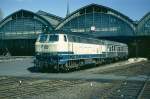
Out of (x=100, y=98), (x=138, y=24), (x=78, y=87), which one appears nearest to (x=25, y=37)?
(x=138, y=24)

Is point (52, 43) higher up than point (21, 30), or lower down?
lower down

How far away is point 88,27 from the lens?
6900 cm

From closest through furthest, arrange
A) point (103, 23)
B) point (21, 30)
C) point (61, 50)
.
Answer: point (61, 50)
point (103, 23)
point (21, 30)

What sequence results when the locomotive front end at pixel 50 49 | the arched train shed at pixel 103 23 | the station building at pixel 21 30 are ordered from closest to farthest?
the locomotive front end at pixel 50 49, the arched train shed at pixel 103 23, the station building at pixel 21 30

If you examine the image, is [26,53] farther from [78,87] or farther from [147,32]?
[78,87]

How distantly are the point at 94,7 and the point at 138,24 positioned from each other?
962 cm

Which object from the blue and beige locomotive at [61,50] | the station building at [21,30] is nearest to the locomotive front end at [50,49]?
the blue and beige locomotive at [61,50]

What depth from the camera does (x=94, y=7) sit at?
69.4 m

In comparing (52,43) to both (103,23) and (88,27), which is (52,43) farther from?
(88,27)

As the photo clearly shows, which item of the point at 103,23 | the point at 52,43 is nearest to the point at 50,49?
the point at 52,43

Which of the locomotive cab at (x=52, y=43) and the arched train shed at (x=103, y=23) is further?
the arched train shed at (x=103, y=23)

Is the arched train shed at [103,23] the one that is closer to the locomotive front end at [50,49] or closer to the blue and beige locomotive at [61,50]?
the blue and beige locomotive at [61,50]

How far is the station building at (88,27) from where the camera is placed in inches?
2653

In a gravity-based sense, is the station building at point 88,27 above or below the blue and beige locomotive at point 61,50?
above
